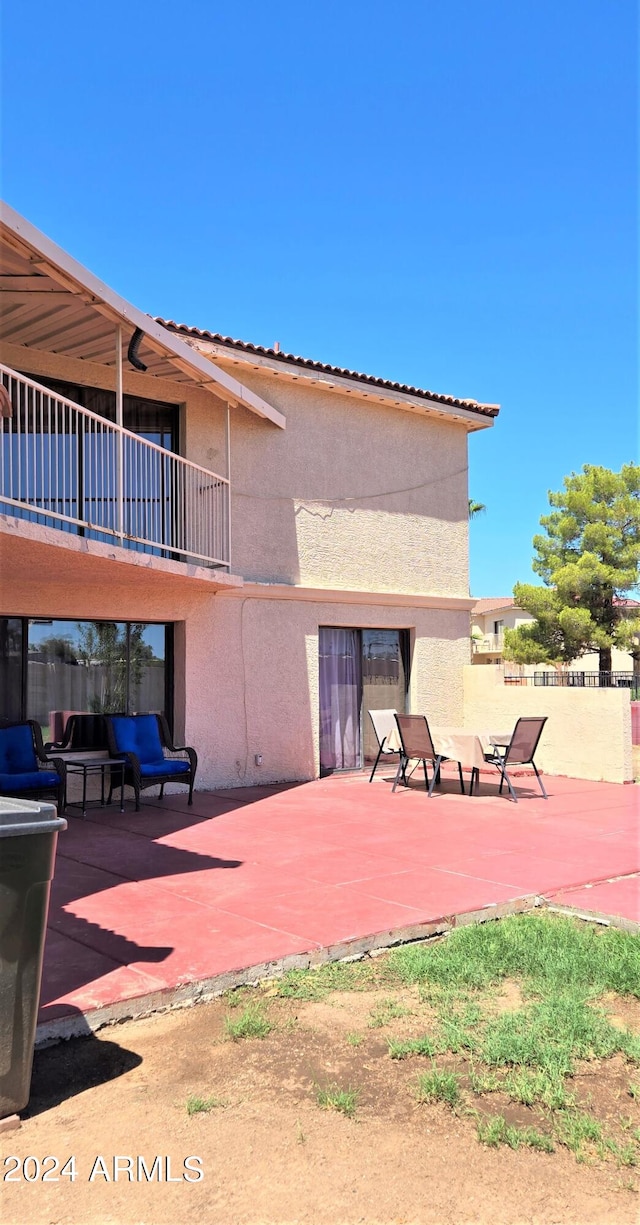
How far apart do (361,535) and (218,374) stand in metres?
3.92

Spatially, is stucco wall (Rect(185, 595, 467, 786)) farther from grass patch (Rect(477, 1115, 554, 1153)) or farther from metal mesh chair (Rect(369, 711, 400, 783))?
grass patch (Rect(477, 1115, 554, 1153))

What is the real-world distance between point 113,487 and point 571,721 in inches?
289

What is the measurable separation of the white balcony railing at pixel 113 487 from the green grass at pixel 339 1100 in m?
7.35

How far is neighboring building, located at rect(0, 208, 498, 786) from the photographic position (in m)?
9.30

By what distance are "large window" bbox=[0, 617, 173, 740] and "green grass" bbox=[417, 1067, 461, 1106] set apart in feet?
25.2

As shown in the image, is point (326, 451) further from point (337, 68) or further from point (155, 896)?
point (155, 896)

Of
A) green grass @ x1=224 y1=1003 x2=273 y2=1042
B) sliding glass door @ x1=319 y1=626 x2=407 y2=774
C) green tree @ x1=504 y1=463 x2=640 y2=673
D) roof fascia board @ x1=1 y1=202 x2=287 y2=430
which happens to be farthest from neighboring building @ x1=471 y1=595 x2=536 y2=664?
green grass @ x1=224 y1=1003 x2=273 y2=1042

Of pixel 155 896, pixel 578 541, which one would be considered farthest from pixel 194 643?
pixel 578 541

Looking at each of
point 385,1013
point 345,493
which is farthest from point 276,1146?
point 345,493

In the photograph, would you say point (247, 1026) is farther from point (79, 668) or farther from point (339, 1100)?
point (79, 668)

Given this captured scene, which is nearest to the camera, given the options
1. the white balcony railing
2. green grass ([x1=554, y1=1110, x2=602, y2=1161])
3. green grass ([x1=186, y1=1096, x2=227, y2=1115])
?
green grass ([x1=554, y1=1110, x2=602, y2=1161])

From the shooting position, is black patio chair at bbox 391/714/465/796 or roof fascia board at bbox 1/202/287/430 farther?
black patio chair at bbox 391/714/465/796

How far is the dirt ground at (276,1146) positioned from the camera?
2436 millimetres

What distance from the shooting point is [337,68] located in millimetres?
9617
